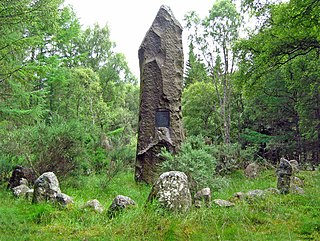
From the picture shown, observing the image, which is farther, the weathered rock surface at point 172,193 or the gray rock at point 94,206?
the gray rock at point 94,206

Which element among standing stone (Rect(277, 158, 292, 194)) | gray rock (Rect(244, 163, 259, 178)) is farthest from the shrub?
gray rock (Rect(244, 163, 259, 178))

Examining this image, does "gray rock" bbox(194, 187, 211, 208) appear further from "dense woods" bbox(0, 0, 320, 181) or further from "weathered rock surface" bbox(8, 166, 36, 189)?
"weathered rock surface" bbox(8, 166, 36, 189)

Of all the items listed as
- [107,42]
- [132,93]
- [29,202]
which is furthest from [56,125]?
[132,93]

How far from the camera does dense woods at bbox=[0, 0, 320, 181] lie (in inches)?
324

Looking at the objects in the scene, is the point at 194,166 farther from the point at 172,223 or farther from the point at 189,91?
the point at 189,91

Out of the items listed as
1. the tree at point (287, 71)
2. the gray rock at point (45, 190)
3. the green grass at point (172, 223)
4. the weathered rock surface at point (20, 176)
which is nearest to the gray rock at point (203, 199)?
the green grass at point (172, 223)

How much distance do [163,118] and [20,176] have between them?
4223 millimetres

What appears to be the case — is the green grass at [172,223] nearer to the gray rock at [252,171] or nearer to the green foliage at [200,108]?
the gray rock at [252,171]

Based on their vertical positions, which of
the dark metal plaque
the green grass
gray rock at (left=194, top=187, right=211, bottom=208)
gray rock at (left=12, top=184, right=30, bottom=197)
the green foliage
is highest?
the green foliage

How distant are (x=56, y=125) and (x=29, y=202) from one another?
2.72m

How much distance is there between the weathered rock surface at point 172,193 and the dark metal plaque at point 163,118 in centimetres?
466

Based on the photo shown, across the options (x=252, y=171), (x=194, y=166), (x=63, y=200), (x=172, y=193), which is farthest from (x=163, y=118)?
(x=172, y=193)

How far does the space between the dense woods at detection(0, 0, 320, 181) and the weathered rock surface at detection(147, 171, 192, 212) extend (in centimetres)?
200

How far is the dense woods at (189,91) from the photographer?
8219 mm
